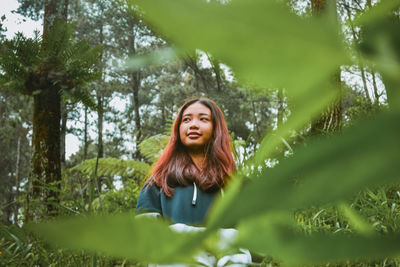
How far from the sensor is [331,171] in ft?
0.19

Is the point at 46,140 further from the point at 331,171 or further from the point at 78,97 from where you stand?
the point at 331,171

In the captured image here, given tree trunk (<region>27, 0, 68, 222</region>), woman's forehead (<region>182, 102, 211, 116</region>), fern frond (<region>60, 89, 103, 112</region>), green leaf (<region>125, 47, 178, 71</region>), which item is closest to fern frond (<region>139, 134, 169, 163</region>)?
fern frond (<region>60, 89, 103, 112</region>)

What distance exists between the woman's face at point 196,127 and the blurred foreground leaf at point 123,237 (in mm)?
1200

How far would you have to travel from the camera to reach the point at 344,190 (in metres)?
0.06

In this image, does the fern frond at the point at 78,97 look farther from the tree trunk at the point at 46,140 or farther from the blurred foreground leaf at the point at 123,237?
the blurred foreground leaf at the point at 123,237

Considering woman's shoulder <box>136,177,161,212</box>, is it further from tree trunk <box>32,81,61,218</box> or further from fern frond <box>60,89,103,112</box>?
fern frond <box>60,89,103,112</box>

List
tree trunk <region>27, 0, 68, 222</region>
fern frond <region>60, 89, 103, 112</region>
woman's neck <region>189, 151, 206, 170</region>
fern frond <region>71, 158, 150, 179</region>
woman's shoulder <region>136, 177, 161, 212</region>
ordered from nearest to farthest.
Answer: woman's shoulder <region>136, 177, 161, 212</region> → woman's neck <region>189, 151, 206, 170</region> → tree trunk <region>27, 0, 68, 222</region> → fern frond <region>60, 89, 103, 112</region> → fern frond <region>71, 158, 150, 179</region>

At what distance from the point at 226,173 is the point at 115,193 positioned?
1474 mm

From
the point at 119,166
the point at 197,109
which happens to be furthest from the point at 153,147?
the point at 197,109

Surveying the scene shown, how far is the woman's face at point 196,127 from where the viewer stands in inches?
50.3

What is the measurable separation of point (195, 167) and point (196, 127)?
0.16 metres

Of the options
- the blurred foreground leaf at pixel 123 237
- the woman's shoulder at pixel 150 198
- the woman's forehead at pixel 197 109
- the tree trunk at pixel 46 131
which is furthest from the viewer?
the tree trunk at pixel 46 131

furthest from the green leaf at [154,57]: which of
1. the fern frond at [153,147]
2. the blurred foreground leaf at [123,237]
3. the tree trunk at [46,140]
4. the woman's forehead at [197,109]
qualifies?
the fern frond at [153,147]

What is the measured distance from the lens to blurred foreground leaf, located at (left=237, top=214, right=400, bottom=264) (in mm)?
61
